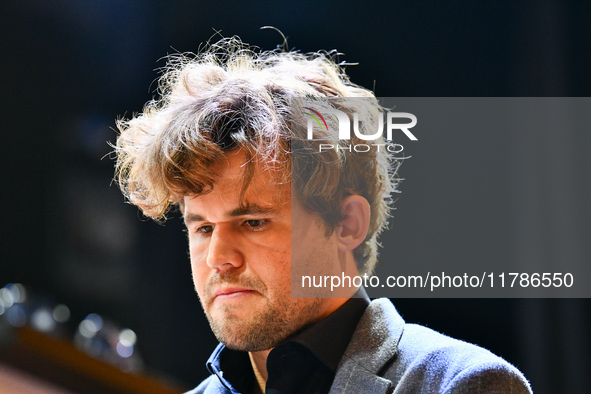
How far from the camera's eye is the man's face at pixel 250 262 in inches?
51.0

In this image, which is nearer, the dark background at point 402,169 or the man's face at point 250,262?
the man's face at point 250,262

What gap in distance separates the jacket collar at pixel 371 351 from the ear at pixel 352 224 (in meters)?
0.16

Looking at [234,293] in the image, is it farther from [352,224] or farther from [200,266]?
[352,224]

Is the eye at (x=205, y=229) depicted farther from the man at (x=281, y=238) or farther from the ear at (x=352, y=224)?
the ear at (x=352, y=224)

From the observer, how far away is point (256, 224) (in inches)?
52.2

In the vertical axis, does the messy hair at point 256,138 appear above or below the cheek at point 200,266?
above

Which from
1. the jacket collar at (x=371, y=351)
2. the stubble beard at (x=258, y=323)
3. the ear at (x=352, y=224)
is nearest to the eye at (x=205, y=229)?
the stubble beard at (x=258, y=323)

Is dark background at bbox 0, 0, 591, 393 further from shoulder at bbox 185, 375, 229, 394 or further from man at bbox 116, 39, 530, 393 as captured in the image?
shoulder at bbox 185, 375, 229, 394

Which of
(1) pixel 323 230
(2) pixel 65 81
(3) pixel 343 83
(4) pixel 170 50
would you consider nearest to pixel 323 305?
(1) pixel 323 230

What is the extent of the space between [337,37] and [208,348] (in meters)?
1.23

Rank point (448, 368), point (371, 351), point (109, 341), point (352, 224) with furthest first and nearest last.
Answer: point (109, 341)
point (352, 224)
point (371, 351)
point (448, 368)

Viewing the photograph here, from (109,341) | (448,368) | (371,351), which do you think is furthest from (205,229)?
(109,341)

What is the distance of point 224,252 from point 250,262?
0.21ft

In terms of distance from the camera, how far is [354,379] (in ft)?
3.93
